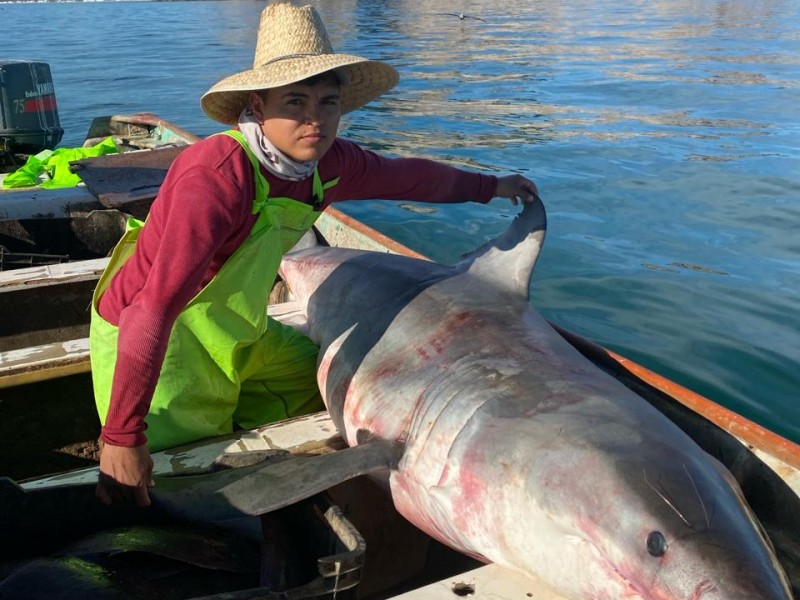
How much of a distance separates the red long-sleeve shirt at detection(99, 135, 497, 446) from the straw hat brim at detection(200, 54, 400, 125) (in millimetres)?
220

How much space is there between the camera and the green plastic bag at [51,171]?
6125 mm

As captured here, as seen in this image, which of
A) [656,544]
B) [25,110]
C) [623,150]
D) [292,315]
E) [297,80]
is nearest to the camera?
[656,544]

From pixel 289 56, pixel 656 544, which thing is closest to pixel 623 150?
pixel 289 56

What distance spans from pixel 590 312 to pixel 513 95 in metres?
10.8

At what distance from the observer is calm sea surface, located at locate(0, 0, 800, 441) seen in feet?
19.6

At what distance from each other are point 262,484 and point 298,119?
4.00 feet

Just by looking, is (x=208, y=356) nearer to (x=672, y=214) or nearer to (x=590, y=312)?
(x=590, y=312)

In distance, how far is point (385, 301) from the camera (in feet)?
11.0

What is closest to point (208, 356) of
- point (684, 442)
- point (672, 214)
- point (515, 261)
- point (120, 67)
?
point (515, 261)

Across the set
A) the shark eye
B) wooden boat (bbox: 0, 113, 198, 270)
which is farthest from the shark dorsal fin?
wooden boat (bbox: 0, 113, 198, 270)

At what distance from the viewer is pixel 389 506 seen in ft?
9.80

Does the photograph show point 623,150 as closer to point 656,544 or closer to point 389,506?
point 389,506

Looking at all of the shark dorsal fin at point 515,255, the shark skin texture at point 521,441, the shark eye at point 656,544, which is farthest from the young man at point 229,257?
the shark eye at point 656,544

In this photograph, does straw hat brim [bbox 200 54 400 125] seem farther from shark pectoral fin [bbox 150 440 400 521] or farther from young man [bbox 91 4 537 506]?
shark pectoral fin [bbox 150 440 400 521]
